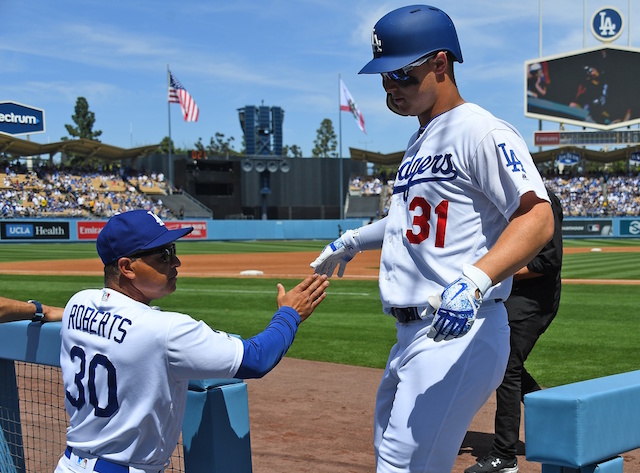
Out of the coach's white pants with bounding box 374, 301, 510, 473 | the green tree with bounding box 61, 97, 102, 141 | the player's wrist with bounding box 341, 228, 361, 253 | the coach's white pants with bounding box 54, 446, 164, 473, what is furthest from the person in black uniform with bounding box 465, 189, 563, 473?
the green tree with bounding box 61, 97, 102, 141

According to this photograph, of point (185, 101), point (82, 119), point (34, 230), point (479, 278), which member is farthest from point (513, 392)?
point (82, 119)

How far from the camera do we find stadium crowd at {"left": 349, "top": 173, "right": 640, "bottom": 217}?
167ft

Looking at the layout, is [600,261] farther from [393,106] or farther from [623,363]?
[393,106]

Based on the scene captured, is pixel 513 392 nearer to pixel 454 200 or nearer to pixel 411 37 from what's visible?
pixel 454 200

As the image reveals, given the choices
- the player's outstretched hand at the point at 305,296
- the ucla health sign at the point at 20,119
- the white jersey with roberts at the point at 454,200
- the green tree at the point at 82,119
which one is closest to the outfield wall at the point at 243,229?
the ucla health sign at the point at 20,119

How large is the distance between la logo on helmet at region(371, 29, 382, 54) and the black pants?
266 centimetres

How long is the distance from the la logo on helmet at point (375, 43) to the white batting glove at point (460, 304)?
2.90ft

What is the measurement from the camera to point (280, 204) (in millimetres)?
59781

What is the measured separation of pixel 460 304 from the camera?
2.01 metres

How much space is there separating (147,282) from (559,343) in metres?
7.27

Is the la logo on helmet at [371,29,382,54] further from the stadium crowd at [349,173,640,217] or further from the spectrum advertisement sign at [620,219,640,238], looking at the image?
the stadium crowd at [349,173,640,217]

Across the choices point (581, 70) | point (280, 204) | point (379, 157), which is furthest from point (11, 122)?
point (581, 70)

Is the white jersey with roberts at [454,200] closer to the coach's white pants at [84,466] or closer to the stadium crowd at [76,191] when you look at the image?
the coach's white pants at [84,466]

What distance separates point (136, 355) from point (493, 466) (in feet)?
9.12
